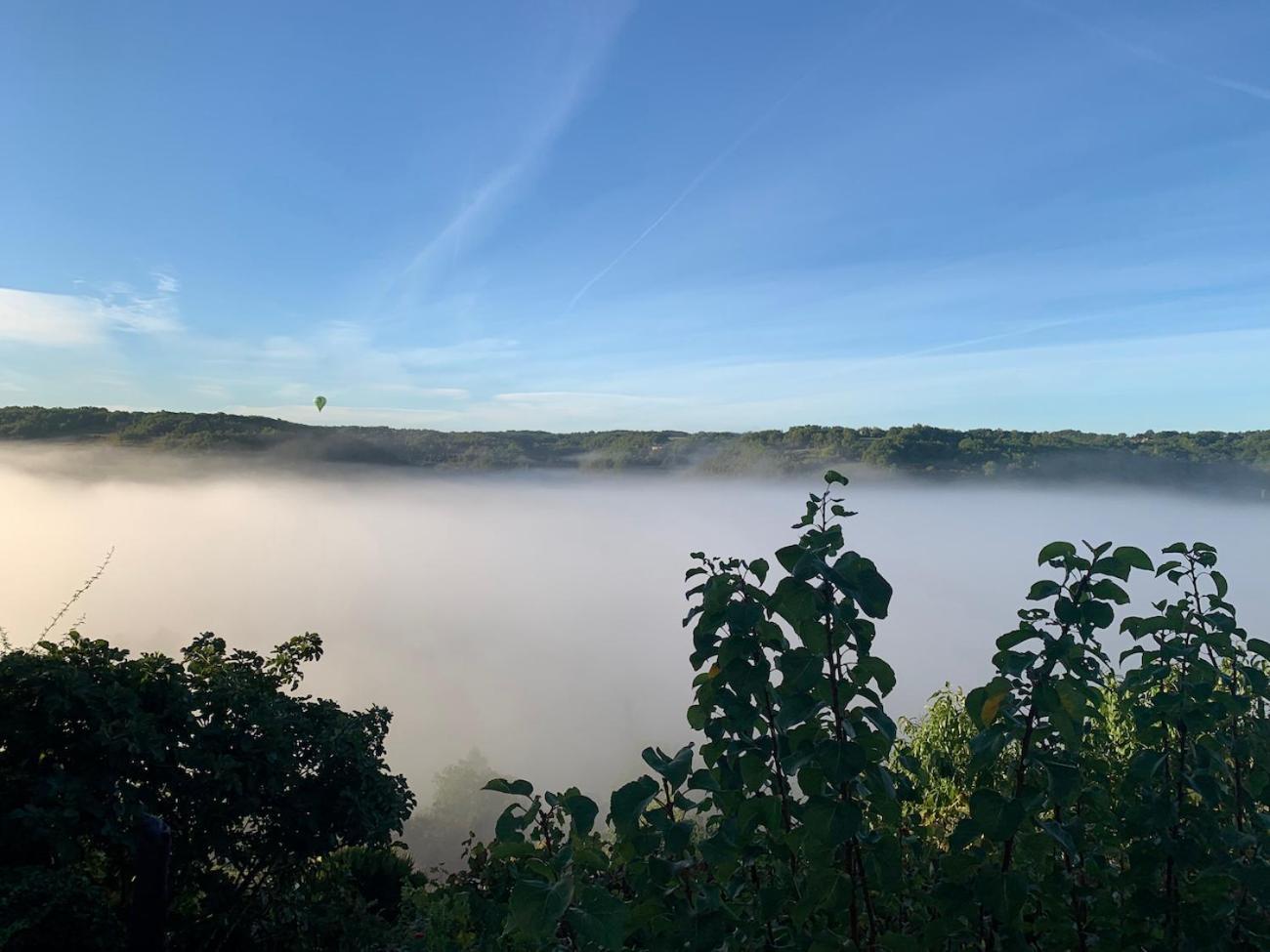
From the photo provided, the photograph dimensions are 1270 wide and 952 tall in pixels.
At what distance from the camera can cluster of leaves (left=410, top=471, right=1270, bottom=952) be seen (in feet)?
6.42

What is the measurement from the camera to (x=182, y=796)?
5.40 meters

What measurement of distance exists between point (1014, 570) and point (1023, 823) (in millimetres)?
189380

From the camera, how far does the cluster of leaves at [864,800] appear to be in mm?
1958

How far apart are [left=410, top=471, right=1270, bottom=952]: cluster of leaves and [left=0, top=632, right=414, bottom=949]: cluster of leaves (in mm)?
4244

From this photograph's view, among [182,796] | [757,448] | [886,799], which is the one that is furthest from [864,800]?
[757,448]

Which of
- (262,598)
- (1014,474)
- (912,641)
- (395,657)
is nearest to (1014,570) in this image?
(912,641)

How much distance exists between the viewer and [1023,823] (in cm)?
228

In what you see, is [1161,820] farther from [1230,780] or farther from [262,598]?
[262,598]

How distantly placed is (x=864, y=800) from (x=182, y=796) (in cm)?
535

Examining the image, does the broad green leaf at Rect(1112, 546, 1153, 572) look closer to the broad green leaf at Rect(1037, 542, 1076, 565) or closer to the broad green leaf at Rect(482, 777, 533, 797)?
the broad green leaf at Rect(1037, 542, 1076, 565)

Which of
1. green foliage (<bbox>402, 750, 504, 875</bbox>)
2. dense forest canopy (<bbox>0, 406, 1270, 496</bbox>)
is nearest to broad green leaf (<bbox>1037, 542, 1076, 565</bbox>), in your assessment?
green foliage (<bbox>402, 750, 504, 875</bbox>)

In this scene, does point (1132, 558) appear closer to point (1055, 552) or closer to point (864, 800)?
point (1055, 552)

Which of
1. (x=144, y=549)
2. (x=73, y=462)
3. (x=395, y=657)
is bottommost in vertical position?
(x=395, y=657)

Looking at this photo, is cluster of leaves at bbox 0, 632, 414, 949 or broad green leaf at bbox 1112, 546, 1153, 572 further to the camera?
cluster of leaves at bbox 0, 632, 414, 949
